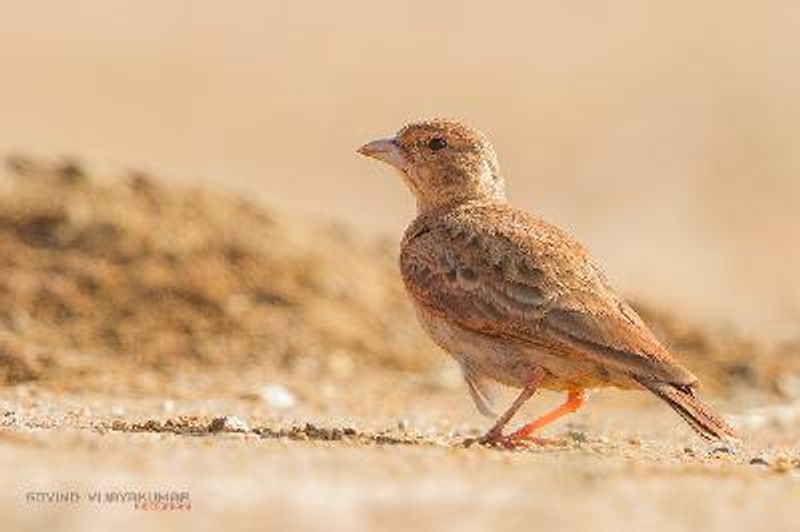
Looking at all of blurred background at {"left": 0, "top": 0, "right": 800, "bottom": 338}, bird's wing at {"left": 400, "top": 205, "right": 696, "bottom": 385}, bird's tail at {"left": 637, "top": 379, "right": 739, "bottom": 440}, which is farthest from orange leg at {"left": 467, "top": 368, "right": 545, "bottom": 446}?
blurred background at {"left": 0, "top": 0, "right": 800, "bottom": 338}

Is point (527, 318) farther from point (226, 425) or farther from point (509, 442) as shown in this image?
point (226, 425)

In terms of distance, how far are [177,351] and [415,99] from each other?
604 inches

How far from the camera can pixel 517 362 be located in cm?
855

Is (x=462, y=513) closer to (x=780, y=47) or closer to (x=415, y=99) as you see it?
(x=415, y=99)

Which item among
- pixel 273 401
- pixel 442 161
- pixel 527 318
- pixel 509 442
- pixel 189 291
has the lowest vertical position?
pixel 509 442

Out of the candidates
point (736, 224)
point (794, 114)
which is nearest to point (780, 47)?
point (794, 114)

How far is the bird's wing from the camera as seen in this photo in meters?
8.30

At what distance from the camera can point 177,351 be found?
1327 centimetres

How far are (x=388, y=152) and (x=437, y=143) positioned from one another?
0.24 meters

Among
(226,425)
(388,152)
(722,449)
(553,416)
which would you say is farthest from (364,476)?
(388,152)

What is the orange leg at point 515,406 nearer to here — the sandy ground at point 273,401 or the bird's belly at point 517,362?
the bird's belly at point 517,362

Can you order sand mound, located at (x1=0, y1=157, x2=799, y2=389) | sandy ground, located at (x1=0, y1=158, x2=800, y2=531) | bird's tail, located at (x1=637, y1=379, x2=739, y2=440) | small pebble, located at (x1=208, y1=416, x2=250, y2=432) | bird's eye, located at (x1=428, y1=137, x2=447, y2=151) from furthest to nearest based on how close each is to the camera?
sand mound, located at (x1=0, y1=157, x2=799, y2=389), bird's eye, located at (x1=428, y1=137, x2=447, y2=151), small pebble, located at (x1=208, y1=416, x2=250, y2=432), bird's tail, located at (x1=637, y1=379, x2=739, y2=440), sandy ground, located at (x1=0, y1=158, x2=800, y2=531)

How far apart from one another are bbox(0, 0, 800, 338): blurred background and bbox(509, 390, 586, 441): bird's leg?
666 centimetres

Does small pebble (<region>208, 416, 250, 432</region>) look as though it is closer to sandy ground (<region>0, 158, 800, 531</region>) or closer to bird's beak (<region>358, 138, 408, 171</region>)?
sandy ground (<region>0, 158, 800, 531</region>)
